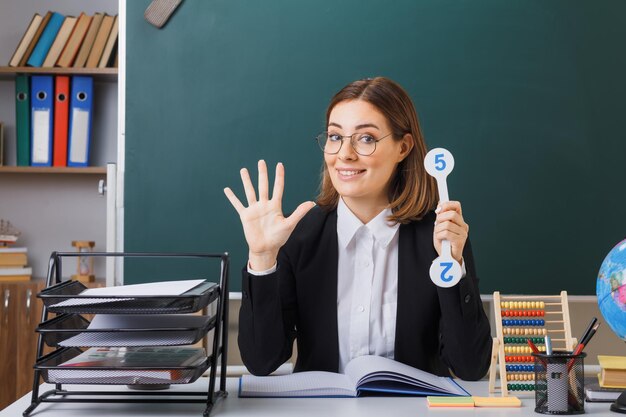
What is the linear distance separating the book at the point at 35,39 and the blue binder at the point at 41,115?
91 mm

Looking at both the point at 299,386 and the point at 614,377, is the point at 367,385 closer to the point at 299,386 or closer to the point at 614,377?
the point at 299,386

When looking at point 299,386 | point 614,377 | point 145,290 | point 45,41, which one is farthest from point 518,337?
point 45,41

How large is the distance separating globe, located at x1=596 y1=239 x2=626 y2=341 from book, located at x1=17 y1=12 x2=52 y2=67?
110 inches

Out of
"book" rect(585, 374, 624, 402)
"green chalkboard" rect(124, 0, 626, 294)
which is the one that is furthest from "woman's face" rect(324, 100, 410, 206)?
"green chalkboard" rect(124, 0, 626, 294)

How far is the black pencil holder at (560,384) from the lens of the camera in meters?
1.35

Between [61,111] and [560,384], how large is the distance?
267 cm

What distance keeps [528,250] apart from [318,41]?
1.12 m

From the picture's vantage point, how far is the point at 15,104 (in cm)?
358

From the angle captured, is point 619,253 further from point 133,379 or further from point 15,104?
point 15,104

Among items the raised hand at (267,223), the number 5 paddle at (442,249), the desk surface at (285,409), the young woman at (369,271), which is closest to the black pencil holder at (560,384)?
the desk surface at (285,409)

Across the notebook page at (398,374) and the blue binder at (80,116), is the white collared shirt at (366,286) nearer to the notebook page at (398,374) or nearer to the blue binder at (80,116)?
the notebook page at (398,374)

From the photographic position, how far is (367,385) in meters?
1.48

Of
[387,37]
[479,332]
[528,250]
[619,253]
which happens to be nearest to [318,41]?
[387,37]

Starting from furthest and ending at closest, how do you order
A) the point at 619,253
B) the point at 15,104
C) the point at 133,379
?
the point at 15,104
the point at 619,253
the point at 133,379
